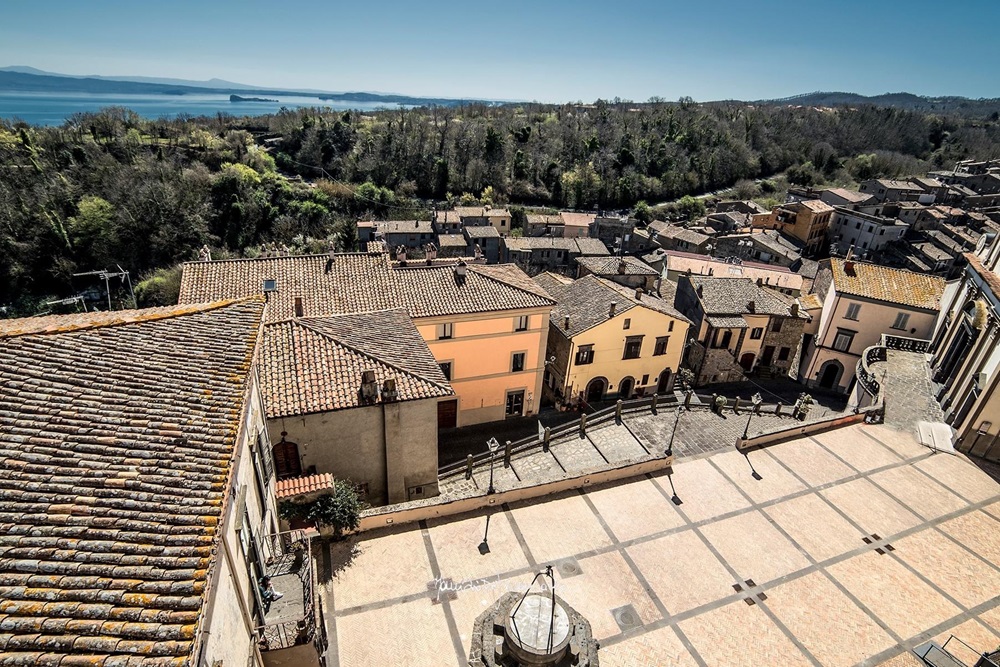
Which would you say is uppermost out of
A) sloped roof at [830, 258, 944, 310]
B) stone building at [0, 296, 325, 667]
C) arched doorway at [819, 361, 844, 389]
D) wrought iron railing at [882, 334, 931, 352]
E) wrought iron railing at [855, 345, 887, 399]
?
stone building at [0, 296, 325, 667]

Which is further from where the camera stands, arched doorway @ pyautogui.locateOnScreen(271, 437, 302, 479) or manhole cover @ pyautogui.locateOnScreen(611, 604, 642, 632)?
arched doorway @ pyautogui.locateOnScreen(271, 437, 302, 479)

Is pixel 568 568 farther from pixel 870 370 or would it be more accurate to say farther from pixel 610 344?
pixel 870 370

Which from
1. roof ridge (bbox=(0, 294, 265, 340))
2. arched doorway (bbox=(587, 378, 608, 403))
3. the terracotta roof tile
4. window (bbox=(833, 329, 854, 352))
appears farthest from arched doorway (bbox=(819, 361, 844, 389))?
roof ridge (bbox=(0, 294, 265, 340))

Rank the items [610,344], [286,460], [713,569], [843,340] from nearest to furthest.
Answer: [713,569] < [286,460] < [610,344] < [843,340]

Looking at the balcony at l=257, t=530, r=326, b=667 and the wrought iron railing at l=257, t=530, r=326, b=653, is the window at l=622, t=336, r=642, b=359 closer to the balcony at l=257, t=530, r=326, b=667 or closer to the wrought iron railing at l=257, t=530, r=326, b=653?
the wrought iron railing at l=257, t=530, r=326, b=653

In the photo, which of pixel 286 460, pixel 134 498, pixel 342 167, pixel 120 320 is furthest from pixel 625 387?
pixel 342 167

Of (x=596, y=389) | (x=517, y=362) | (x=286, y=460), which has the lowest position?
(x=596, y=389)

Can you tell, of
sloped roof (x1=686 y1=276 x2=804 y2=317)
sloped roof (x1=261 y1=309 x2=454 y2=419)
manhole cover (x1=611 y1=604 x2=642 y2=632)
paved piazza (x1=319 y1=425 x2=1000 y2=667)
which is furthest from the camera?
sloped roof (x1=686 y1=276 x2=804 y2=317)
